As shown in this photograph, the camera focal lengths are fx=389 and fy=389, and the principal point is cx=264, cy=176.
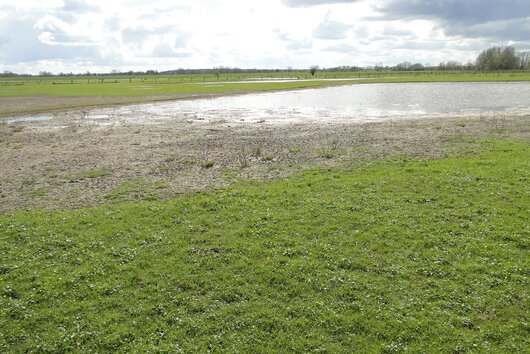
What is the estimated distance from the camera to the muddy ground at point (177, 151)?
57.9 feet

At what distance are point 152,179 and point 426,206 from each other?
12.3 metres

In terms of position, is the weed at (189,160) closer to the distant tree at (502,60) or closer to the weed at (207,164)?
the weed at (207,164)

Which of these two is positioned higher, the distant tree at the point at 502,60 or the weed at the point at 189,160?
the distant tree at the point at 502,60

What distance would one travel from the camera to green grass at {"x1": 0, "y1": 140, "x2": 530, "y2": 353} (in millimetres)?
8039

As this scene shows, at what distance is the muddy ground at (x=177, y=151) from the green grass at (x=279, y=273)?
108 inches

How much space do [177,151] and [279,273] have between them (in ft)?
55.3

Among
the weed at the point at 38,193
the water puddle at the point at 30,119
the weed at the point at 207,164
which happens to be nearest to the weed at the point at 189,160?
the weed at the point at 207,164

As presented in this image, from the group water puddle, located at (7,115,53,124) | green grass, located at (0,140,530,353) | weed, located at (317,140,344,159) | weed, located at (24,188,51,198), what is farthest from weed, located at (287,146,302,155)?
water puddle, located at (7,115,53,124)

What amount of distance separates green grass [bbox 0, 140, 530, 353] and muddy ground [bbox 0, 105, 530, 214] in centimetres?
275

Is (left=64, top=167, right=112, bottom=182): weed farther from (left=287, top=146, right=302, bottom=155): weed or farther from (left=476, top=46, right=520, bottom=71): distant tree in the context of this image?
(left=476, top=46, right=520, bottom=71): distant tree

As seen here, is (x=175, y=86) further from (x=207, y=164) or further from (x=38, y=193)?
(x=38, y=193)

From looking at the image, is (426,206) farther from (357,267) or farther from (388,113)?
(388,113)

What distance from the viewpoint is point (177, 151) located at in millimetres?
25328

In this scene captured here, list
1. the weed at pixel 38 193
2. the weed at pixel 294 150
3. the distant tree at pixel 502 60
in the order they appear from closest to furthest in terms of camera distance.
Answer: the weed at pixel 38 193 < the weed at pixel 294 150 < the distant tree at pixel 502 60
